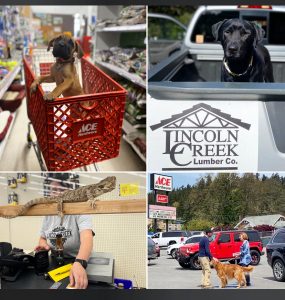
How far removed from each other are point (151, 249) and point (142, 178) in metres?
0.40

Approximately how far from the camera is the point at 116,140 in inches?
106

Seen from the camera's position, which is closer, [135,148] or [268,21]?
[135,148]

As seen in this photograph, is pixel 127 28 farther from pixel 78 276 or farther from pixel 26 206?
pixel 78 276

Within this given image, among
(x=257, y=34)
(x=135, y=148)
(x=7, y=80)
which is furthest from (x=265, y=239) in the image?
(x=7, y=80)

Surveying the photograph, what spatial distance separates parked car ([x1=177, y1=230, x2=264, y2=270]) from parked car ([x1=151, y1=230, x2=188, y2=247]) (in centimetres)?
5

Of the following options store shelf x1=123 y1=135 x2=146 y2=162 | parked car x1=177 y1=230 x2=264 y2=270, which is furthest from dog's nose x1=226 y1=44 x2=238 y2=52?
parked car x1=177 y1=230 x2=264 y2=270

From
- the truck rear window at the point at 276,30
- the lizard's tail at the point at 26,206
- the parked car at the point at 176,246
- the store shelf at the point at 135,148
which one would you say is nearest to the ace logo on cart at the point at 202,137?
the store shelf at the point at 135,148

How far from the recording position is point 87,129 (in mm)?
2564

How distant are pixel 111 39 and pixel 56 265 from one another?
1.72 meters

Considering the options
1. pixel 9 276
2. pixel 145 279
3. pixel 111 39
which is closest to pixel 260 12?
pixel 111 39

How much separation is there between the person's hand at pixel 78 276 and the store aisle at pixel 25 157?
0.56m

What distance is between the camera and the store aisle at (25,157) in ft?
8.59

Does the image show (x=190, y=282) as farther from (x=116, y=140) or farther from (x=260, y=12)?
(x=260, y=12)

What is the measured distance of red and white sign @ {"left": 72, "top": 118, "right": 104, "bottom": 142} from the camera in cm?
252
